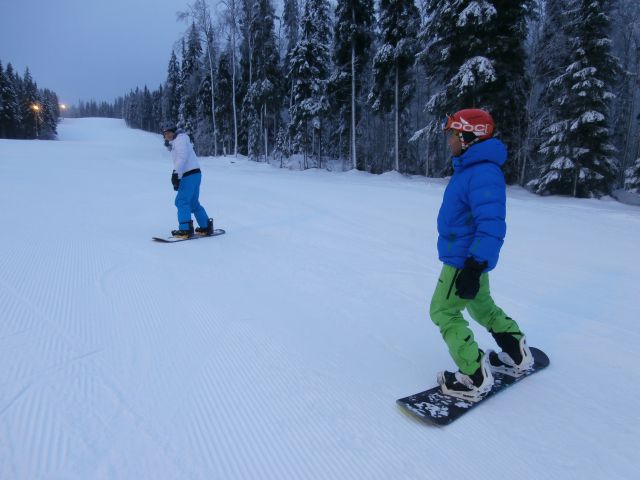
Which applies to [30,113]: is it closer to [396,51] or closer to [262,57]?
[262,57]

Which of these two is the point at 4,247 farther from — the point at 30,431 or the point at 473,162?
the point at 473,162

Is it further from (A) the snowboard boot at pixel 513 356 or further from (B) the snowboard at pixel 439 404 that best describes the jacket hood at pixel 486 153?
(B) the snowboard at pixel 439 404

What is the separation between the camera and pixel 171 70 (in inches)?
1969

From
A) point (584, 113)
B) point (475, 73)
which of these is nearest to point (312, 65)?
point (475, 73)

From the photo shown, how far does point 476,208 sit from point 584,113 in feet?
52.0

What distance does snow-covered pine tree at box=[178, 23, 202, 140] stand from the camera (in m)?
37.9

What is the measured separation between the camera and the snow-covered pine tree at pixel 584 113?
47.7 feet

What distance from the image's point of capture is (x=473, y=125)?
2332 millimetres

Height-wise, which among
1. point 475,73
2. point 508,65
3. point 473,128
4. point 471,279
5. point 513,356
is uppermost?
point 508,65

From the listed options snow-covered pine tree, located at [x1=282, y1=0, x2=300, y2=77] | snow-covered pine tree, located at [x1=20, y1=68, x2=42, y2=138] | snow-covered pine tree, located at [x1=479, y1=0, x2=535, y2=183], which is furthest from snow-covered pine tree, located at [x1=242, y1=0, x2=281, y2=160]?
snow-covered pine tree, located at [x1=20, y1=68, x2=42, y2=138]

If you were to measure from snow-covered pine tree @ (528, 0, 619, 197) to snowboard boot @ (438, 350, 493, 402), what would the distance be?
48.0ft

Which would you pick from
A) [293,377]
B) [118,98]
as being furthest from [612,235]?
[118,98]

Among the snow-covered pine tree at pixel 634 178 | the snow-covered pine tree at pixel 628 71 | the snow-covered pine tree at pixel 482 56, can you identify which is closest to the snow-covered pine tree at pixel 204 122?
the snow-covered pine tree at pixel 482 56

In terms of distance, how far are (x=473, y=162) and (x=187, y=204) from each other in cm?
542
